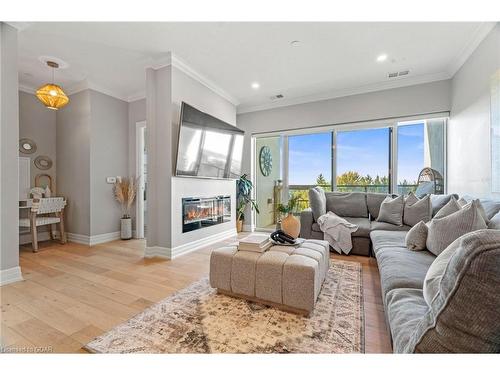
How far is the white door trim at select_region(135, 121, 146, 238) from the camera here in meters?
4.24

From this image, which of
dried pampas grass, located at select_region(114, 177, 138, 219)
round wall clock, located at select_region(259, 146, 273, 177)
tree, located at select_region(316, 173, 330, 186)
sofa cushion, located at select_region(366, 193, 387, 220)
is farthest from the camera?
round wall clock, located at select_region(259, 146, 273, 177)

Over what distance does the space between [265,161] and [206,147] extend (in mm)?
1987

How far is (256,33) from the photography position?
2555 mm

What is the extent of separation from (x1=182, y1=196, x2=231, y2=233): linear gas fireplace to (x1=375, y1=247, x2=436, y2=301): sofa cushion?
8.34 ft

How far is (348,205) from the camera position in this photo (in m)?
3.71

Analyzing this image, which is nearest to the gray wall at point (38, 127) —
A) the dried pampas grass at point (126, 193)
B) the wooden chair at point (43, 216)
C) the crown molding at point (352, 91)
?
the wooden chair at point (43, 216)

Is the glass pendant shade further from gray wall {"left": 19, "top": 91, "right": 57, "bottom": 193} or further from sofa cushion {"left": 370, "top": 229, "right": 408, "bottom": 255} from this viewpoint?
sofa cushion {"left": 370, "top": 229, "right": 408, "bottom": 255}

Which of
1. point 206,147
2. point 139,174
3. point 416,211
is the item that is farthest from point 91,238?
point 416,211

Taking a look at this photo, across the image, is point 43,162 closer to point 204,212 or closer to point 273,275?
point 204,212

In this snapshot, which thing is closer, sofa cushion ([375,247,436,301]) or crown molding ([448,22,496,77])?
sofa cushion ([375,247,436,301])

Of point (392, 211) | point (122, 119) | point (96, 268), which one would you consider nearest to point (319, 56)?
point (392, 211)

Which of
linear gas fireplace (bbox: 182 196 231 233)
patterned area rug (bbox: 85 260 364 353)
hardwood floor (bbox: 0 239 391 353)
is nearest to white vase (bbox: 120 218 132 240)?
hardwood floor (bbox: 0 239 391 353)

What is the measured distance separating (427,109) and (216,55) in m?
3.40

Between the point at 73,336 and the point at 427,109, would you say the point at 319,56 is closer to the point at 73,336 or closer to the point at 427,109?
the point at 427,109
